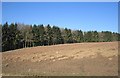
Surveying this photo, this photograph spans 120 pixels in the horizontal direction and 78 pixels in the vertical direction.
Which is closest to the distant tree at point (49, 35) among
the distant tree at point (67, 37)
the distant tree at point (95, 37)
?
the distant tree at point (67, 37)

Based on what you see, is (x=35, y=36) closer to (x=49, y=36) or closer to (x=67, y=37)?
(x=49, y=36)

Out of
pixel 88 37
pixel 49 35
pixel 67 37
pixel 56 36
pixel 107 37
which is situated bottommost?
pixel 107 37

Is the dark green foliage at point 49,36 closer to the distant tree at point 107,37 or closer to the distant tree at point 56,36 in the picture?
the distant tree at point 56,36

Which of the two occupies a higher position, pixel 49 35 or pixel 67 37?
→ pixel 49 35

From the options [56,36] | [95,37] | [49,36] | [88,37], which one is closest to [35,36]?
[49,36]

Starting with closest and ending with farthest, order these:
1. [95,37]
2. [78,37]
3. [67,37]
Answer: [67,37] < [78,37] < [95,37]

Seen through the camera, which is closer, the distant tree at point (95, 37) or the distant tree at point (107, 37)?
the distant tree at point (95, 37)

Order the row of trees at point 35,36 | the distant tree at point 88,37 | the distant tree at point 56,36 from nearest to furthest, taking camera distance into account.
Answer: the row of trees at point 35,36, the distant tree at point 56,36, the distant tree at point 88,37

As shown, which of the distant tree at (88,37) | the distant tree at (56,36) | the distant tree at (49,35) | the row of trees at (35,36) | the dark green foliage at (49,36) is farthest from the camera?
the distant tree at (88,37)

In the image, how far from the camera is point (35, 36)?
83.9m

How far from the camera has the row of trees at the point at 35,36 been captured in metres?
74.3

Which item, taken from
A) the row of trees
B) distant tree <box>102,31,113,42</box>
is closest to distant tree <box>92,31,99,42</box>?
the row of trees

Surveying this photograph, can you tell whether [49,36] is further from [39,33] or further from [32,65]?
[32,65]

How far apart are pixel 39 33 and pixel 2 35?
19328 millimetres
